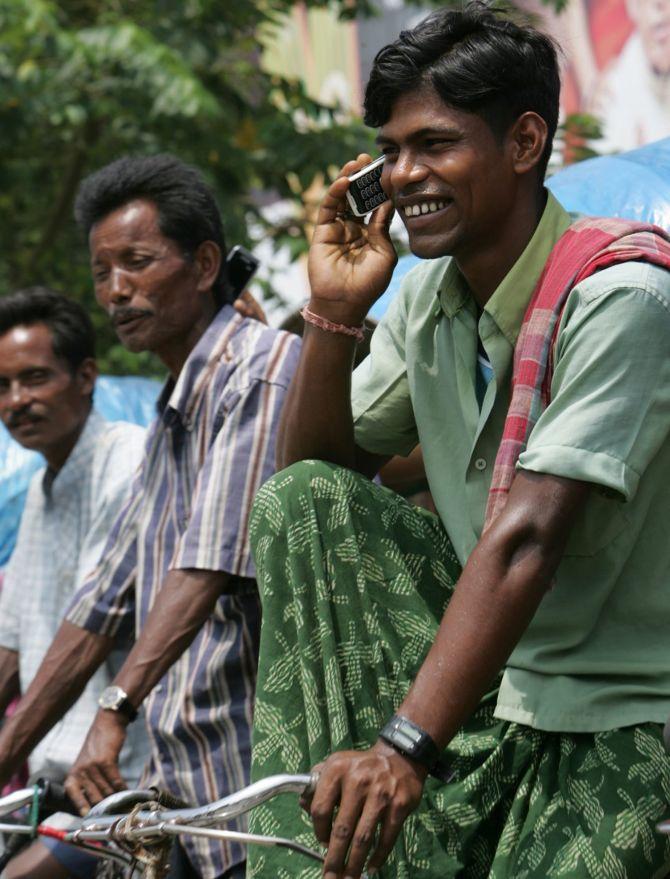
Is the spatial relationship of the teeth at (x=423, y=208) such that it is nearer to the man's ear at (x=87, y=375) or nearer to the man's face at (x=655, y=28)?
the man's ear at (x=87, y=375)

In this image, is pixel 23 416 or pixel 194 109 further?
pixel 194 109

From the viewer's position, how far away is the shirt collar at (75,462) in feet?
14.8

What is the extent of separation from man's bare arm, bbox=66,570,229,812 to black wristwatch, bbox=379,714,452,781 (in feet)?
3.62

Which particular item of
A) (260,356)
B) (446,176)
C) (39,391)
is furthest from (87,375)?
(446,176)

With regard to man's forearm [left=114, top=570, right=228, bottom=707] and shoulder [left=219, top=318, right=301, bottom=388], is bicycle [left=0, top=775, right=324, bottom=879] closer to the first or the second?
man's forearm [left=114, top=570, right=228, bottom=707]

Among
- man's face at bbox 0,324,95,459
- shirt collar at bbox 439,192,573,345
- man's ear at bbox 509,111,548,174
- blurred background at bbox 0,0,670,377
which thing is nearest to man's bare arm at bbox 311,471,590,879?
shirt collar at bbox 439,192,573,345

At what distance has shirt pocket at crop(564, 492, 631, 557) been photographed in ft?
7.63

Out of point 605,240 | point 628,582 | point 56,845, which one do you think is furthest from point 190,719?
point 605,240

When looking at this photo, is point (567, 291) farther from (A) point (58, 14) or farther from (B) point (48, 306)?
(A) point (58, 14)

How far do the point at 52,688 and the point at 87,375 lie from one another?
1455mm

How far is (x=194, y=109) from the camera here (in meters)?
6.46

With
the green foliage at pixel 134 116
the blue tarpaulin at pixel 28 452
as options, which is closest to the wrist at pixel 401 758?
the blue tarpaulin at pixel 28 452

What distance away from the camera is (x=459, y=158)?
2480 mm

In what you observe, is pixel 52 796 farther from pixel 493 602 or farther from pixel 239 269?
pixel 239 269
